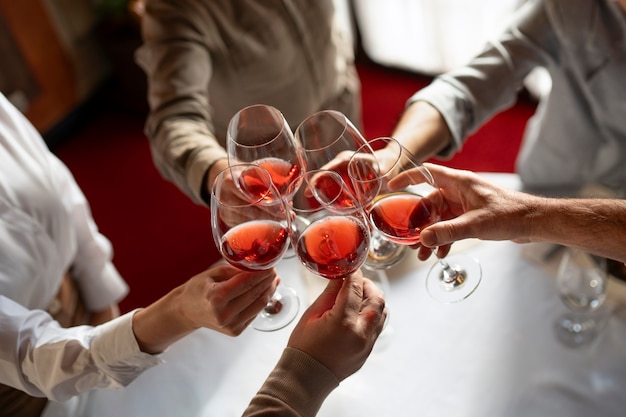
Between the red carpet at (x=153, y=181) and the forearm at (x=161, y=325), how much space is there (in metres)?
1.45

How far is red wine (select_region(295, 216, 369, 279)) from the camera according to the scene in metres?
0.96

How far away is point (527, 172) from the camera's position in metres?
1.50

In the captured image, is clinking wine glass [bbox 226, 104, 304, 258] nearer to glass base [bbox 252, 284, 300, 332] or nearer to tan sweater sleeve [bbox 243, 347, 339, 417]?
glass base [bbox 252, 284, 300, 332]

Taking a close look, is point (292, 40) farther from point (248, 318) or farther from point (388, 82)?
point (388, 82)

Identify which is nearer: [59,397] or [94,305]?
[59,397]

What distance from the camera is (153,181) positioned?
10.00 ft

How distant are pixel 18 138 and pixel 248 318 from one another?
0.71m

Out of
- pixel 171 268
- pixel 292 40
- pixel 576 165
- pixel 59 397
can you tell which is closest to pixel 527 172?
pixel 576 165

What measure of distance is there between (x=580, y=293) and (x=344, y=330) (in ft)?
1.48

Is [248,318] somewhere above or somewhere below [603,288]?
above

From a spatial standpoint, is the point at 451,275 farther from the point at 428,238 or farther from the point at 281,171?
the point at 281,171

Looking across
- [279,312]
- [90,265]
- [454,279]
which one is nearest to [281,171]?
[279,312]

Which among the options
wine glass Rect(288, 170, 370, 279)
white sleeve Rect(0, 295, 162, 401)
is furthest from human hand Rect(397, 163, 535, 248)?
white sleeve Rect(0, 295, 162, 401)

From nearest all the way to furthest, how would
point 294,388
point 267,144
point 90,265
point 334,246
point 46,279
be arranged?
point 294,388
point 334,246
point 267,144
point 46,279
point 90,265
